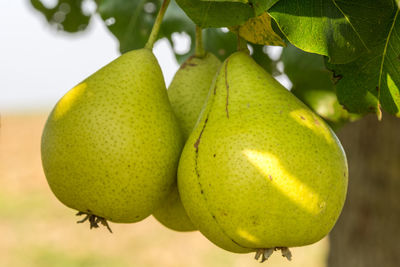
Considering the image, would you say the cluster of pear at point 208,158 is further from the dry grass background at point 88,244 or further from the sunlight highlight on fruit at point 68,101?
the dry grass background at point 88,244

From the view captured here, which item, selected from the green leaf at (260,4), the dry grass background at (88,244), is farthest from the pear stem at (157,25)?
the dry grass background at (88,244)

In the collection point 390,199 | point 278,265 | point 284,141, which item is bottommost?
point 278,265

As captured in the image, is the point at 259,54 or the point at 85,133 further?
the point at 259,54

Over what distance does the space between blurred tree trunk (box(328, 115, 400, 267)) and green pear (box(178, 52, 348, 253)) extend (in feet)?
6.65

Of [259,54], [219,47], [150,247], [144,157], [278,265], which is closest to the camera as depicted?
[144,157]

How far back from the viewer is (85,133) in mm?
1244

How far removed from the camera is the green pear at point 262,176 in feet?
3.69

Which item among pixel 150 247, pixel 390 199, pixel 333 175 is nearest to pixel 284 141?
pixel 333 175

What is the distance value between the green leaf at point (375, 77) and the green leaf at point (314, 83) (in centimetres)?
26

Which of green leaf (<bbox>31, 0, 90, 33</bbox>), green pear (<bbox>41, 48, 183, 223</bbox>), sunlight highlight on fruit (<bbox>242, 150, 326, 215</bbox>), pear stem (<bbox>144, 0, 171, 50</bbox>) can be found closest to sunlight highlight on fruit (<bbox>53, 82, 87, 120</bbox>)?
green pear (<bbox>41, 48, 183, 223</bbox>)

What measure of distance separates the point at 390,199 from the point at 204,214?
2235mm

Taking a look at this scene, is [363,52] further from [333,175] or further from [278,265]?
[278,265]

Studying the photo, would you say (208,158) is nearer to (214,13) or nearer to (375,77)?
(214,13)

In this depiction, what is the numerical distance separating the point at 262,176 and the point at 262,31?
36 centimetres
